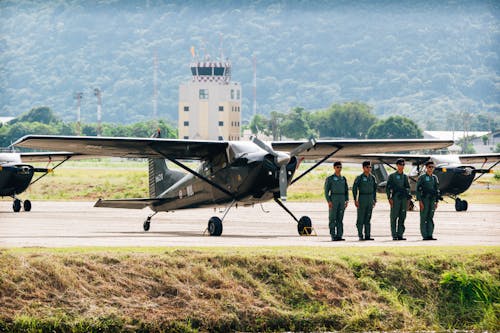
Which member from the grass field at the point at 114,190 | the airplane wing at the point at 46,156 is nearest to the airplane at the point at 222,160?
the airplane wing at the point at 46,156

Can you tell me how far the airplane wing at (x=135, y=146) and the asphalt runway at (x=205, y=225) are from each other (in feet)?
7.17

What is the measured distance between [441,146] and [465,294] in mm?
13172

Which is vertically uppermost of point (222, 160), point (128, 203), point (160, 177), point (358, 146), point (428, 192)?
point (358, 146)

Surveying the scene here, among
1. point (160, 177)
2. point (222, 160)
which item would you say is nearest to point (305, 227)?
point (222, 160)

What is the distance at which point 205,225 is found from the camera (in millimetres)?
32188

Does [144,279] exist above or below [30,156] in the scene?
below

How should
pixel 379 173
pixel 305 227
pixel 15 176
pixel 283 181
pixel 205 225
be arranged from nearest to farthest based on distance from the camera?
1. pixel 283 181
2. pixel 305 227
3. pixel 205 225
4. pixel 15 176
5. pixel 379 173

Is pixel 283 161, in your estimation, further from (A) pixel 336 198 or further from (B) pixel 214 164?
(A) pixel 336 198

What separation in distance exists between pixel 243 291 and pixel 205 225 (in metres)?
16.1

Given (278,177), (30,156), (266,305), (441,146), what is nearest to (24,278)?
(266,305)

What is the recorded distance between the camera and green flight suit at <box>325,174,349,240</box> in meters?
21.6

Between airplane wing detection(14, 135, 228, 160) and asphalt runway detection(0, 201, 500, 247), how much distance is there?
2.19 meters

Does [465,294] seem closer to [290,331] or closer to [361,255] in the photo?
[361,255]

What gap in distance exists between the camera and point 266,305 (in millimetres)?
16078
